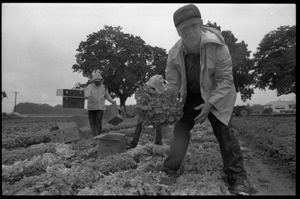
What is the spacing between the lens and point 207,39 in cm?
395

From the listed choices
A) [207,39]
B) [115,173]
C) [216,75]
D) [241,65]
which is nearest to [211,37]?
[207,39]

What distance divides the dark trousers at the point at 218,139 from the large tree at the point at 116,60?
32.0 m

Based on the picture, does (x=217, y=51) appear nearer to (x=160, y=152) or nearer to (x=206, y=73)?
(x=206, y=73)

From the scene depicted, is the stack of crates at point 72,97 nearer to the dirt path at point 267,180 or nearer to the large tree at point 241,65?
the dirt path at point 267,180

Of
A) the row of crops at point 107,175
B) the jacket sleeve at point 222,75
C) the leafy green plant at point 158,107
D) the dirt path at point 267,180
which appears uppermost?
the jacket sleeve at point 222,75

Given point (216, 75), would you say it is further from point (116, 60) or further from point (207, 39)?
point (116, 60)

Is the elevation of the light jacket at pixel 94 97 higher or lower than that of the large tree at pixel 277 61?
lower

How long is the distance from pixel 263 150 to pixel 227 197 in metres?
4.63

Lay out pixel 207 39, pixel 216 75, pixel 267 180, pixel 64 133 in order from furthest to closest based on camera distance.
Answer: pixel 64 133 → pixel 267 180 → pixel 216 75 → pixel 207 39

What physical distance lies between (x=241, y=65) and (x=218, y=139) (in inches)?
1426

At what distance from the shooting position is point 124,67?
123ft

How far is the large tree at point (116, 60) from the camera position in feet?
119

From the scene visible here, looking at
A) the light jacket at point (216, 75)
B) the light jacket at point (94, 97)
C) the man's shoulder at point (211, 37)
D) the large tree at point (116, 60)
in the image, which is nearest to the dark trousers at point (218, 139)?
the light jacket at point (216, 75)

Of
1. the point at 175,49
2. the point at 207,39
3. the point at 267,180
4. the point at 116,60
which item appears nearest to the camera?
the point at 207,39
